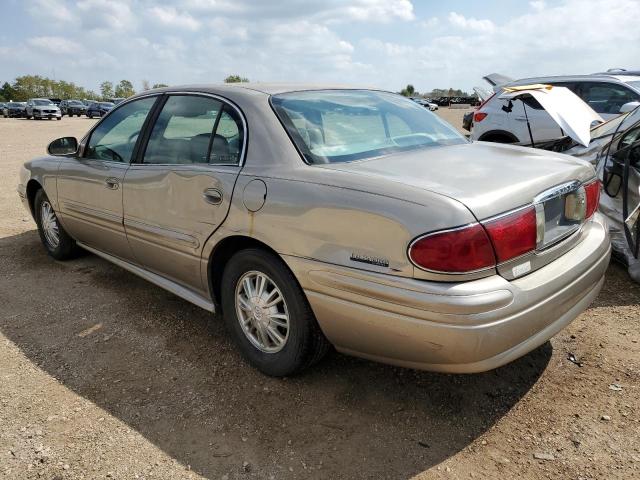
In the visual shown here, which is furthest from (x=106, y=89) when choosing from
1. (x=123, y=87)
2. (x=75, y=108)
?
(x=75, y=108)

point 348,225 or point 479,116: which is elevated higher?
point 479,116

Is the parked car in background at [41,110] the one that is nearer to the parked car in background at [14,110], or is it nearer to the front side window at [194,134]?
the parked car in background at [14,110]

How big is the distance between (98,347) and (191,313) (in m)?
0.68

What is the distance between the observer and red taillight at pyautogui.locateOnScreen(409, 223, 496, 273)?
6.54ft

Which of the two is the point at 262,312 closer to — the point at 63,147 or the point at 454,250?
the point at 454,250

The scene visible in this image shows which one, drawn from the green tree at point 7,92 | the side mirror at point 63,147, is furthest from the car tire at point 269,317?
the green tree at point 7,92

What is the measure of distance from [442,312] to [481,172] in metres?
0.76

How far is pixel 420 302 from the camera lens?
2.04m

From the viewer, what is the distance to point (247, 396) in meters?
2.69

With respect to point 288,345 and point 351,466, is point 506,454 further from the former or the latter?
point 288,345

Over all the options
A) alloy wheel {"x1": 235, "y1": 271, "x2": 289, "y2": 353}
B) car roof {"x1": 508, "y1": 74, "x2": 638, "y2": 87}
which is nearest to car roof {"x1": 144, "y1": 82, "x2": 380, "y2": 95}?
alloy wheel {"x1": 235, "y1": 271, "x2": 289, "y2": 353}

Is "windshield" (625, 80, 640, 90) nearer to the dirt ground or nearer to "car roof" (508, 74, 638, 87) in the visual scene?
"car roof" (508, 74, 638, 87)

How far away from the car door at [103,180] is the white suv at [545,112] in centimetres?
558

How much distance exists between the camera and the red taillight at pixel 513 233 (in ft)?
6.77
